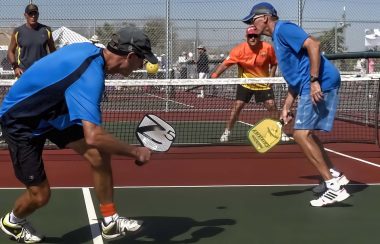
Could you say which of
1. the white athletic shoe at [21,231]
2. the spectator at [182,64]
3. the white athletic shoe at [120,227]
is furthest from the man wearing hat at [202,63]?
the white athletic shoe at [120,227]

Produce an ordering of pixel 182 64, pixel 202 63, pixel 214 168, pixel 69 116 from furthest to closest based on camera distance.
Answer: pixel 182 64, pixel 202 63, pixel 214 168, pixel 69 116

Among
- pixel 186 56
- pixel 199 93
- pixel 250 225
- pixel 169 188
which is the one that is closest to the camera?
pixel 250 225

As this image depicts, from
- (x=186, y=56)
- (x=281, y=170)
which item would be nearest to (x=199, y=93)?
(x=186, y=56)

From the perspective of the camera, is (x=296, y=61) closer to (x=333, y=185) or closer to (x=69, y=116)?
(x=333, y=185)

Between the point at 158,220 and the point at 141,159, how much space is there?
1552 mm

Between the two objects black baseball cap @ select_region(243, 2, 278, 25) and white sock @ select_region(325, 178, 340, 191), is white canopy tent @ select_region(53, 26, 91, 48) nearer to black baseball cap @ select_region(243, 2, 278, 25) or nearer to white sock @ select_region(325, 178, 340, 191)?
black baseball cap @ select_region(243, 2, 278, 25)

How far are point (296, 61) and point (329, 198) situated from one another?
1.38 metres

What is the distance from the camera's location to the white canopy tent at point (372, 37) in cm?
1802

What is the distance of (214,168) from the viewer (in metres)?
8.98

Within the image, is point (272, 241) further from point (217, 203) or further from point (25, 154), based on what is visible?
point (25, 154)

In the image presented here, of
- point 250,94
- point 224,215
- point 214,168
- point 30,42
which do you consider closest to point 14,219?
point 224,215

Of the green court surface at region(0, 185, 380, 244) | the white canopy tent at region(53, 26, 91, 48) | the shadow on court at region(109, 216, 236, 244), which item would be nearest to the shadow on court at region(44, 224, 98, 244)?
the green court surface at region(0, 185, 380, 244)

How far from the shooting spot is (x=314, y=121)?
6762mm

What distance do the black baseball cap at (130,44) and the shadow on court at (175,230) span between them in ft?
5.00
